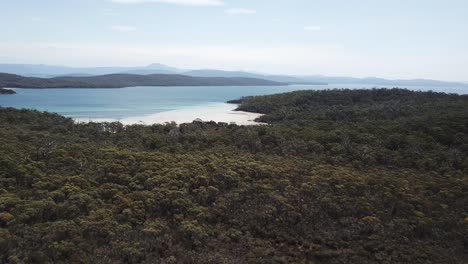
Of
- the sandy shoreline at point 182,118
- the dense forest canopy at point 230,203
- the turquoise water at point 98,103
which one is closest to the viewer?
the dense forest canopy at point 230,203

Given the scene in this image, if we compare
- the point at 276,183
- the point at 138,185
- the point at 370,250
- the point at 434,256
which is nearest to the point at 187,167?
the point at 138,185

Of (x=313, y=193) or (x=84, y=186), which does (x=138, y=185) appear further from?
(x=313, y=193)

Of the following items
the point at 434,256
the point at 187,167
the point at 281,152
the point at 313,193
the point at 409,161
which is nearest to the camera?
the point at 434,256

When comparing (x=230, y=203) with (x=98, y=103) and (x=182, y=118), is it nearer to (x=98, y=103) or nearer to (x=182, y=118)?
(x=182, y=118)

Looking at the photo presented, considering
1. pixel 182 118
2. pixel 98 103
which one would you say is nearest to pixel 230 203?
pixel 182 118

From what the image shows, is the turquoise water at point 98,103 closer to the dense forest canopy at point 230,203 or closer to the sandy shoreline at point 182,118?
the sandy shoreline at point 182,118

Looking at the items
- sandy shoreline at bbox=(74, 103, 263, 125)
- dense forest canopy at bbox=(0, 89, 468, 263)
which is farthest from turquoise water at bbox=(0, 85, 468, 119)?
dense forest canopy at bbox=(0, 89, 468, 263)

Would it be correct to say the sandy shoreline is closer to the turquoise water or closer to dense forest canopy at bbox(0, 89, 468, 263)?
the turquoise water

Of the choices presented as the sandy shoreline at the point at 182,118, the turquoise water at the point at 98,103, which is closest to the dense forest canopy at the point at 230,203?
the sandy shoreline at the point at 182,118

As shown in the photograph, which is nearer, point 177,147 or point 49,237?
point 49,237
